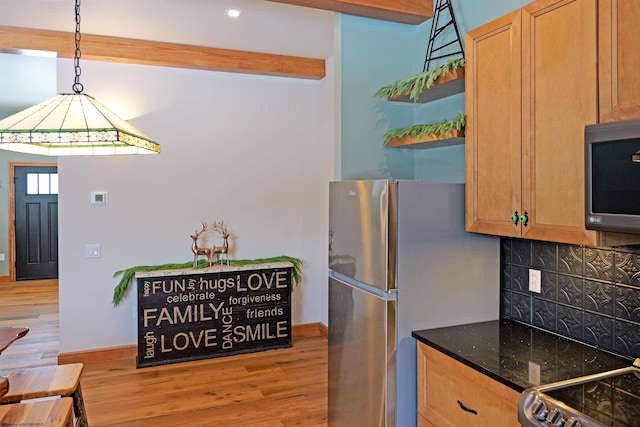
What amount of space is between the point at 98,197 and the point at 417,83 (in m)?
3.08

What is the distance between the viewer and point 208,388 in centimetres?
353

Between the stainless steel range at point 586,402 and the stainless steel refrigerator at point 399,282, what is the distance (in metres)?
0.71

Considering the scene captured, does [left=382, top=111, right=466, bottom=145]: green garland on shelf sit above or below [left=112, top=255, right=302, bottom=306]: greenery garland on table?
above

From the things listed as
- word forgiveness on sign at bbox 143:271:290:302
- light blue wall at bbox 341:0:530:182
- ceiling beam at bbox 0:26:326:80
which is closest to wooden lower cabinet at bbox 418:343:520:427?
light blue wall at bbox 341:0:530:182

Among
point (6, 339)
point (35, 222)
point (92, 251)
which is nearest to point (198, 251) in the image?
point (92, 251)

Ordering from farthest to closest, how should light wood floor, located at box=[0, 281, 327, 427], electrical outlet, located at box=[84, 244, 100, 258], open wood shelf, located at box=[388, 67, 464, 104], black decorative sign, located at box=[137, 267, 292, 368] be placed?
electrical outlet, located at box=[84, 244, 100, 258] → black decorative sign, located at box=[137, 267, 292, 368] → light wood floor, located at box=[0, 281, 327, 427] → open wood shelf, located at box=[388, 67, 464, 104]

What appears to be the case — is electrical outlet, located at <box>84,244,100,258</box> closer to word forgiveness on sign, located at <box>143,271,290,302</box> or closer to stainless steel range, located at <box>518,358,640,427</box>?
word forgiveness on sign, located at <box>143,271,290,302</box>

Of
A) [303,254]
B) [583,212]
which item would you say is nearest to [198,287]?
[303,254]

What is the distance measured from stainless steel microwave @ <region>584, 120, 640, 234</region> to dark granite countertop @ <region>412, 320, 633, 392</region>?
1.83 feet

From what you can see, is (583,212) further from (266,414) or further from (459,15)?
(266,414)

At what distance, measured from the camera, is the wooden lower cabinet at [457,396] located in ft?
5.35

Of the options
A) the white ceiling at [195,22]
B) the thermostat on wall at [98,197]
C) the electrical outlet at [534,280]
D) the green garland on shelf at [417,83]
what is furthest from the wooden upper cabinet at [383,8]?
the thermostat on wall at [98,197]

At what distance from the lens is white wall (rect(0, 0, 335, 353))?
Answer: 399cm

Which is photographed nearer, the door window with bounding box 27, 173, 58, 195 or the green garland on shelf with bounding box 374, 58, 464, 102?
the green garland on shelf with bounding box 374, 58, 464, 102
